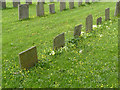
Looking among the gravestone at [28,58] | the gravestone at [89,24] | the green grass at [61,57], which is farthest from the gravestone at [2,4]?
the gravestone at [28,58]

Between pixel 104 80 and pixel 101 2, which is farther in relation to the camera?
pixel 101 2

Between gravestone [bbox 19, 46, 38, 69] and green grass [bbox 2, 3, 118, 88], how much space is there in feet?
0.59

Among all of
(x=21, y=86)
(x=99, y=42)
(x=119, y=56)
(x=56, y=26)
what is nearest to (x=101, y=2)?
(x=56, y=26)

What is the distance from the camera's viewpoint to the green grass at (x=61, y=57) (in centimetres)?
566

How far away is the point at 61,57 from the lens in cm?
710

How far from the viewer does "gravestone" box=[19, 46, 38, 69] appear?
237 inches

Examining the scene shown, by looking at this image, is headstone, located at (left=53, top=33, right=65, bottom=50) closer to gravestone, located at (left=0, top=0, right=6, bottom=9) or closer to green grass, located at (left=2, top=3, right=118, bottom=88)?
green grass, located at (left=2, top=3, right=118, bottom=88)

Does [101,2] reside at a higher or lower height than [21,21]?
higher

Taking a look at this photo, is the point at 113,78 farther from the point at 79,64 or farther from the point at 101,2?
the point at 101,2

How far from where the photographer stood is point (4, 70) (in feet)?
20.5

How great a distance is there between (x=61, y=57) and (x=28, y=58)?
136cm

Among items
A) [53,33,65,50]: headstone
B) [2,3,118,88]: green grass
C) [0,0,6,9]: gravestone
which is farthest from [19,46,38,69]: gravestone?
[0,0,6,9]: gravestone

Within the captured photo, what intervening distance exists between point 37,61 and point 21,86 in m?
1.36

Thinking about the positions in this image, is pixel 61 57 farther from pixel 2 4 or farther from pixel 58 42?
pixel 2 4
